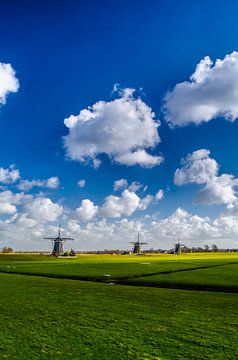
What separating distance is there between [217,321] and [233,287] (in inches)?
783

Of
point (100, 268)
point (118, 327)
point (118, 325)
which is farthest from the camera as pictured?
point (100, 268)

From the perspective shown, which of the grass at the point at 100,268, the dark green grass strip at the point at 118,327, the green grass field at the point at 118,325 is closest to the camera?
the dark green grass strip at the point at 118,327

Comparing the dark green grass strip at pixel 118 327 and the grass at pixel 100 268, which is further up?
the dark green grass strip at pixel 118 327

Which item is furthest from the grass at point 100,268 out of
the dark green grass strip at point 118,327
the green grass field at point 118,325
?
the dark green grass strip at point 118,327

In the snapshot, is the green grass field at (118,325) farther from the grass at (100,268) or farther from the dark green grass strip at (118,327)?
the grass at (100,268)

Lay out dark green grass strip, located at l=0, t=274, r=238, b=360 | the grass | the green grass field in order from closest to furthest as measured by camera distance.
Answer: dark green grass strip, located at l=0, t=274, r=238, b=360, the green grass field, the grass

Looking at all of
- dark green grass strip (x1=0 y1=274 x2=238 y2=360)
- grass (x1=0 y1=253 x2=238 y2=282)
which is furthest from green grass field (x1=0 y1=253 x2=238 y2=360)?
grass (x1=0 y1=253 x2=238 y2=282)

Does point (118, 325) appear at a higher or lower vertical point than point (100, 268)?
higher

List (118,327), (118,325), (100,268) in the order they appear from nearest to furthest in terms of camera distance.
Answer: (118,327), (118,325), (100,268)

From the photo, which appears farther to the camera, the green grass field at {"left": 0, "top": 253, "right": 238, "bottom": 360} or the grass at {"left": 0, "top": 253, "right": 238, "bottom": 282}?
the grass at {"left": 0, "top": 253, "right": 238, "bottom": 282}

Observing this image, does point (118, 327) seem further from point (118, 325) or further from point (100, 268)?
point (100, 268)

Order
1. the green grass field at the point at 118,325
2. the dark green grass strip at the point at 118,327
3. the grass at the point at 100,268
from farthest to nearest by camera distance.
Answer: the grass at the point at 100,268
the green grass field at the point at 118,325
the dark green grass strip at the point at 118,327

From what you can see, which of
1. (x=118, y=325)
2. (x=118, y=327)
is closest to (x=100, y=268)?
(x=118, y=325)

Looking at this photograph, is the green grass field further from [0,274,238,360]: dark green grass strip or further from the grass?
the grass
